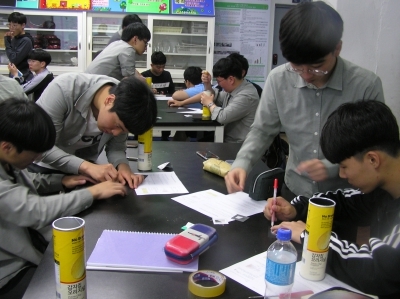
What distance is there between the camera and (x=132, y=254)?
3.49ft

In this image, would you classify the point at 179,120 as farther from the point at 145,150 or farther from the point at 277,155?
the point at 145,150

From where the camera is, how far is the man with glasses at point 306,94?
4.00ft

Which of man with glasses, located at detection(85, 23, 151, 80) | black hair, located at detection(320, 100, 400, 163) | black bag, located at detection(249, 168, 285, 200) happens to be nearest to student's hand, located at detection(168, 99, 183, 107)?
man with glasses, located at detection(85, 23, 151, 80)

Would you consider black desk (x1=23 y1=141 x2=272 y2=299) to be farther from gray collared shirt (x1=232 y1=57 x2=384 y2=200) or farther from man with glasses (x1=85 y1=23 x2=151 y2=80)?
man with glasses (x1=85 y1=23 x2=151 y2=80)

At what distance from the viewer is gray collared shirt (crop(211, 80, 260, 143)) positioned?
312 centimetres

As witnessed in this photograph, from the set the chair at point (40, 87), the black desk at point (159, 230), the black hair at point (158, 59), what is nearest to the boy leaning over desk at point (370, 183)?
the black desk at point (159, 230)

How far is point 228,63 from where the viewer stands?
3166 mm

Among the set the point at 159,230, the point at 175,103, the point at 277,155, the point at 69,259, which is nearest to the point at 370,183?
the point at 159,230

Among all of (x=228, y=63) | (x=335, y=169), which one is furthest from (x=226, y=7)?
(x=335, y=169)

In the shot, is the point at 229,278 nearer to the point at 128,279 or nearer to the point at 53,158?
the point at 128,279

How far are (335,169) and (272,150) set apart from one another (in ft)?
4.08

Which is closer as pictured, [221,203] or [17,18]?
[221,203]

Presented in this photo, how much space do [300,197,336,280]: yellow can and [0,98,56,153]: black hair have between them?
2.73ft

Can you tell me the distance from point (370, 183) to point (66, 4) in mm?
5323
